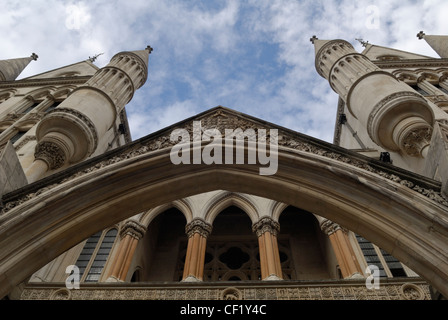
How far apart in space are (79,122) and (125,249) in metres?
4.39

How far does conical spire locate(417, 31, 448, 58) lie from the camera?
77.3 ft

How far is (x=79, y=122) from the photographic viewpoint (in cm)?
1123

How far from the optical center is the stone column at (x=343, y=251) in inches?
413

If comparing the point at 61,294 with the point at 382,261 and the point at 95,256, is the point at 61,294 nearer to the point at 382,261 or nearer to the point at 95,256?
the point at 95,256

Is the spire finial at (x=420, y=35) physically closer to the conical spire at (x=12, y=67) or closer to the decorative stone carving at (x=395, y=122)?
the decorative stone carving at (x=395, y=122)

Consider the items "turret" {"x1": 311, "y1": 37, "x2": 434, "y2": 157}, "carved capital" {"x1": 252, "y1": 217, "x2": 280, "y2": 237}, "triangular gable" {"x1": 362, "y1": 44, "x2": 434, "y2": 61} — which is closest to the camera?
"turret" {"x1": 311, "y1": 37, "x2": 434, "y2": 157}

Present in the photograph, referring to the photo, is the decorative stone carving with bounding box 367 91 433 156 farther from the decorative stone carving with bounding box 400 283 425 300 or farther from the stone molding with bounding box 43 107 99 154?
the stone molding with bounding box 43 107 99 154

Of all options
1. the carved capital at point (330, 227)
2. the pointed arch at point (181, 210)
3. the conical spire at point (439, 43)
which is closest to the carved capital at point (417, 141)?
the carved capital at point (330, 227)

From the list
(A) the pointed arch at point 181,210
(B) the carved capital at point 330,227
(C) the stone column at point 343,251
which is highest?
(A) the pointed arch at point 181,210

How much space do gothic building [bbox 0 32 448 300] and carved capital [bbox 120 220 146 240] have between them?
76 millimetres

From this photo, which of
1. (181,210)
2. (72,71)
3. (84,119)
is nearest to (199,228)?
(181,210)

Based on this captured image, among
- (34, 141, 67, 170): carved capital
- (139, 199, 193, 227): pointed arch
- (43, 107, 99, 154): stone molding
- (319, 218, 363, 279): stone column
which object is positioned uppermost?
(43, 107, 99, 154): stone molding

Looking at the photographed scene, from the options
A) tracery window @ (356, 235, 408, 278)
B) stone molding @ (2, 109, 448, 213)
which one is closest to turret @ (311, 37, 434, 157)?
tracery window @ (356, 235, 408, 278)
